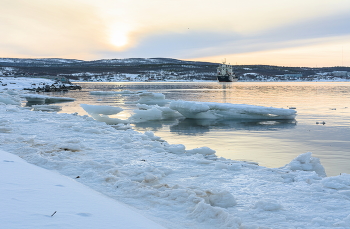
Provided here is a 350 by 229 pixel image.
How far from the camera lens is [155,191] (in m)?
4.37

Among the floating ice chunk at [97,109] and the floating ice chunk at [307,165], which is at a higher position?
the floating ice chunk at [97,109]

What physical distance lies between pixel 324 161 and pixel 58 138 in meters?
7.44

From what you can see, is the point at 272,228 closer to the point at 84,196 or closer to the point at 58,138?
the point at 84,196

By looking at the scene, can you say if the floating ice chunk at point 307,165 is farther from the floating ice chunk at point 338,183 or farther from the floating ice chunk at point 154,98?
the floating ice chunk at point 154,98

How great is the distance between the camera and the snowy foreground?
2.72 meters

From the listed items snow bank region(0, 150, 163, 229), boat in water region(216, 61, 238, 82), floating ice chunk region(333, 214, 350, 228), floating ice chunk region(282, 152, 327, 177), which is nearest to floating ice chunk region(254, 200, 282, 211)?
floating ice chunk region(333, 214, 350, 228)

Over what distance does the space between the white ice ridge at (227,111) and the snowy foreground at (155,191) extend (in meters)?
8.40

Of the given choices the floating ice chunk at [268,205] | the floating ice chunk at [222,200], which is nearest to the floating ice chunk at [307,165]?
the floating ice chunk at [268,205]

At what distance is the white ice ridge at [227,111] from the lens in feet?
50.8

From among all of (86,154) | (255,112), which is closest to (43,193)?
(86,154)

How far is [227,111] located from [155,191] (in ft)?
41.4

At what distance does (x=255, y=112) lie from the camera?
51.3 feet

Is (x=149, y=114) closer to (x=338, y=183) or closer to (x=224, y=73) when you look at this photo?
(x=338, y=183)

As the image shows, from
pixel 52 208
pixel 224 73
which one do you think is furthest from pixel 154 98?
pixel 224 73
